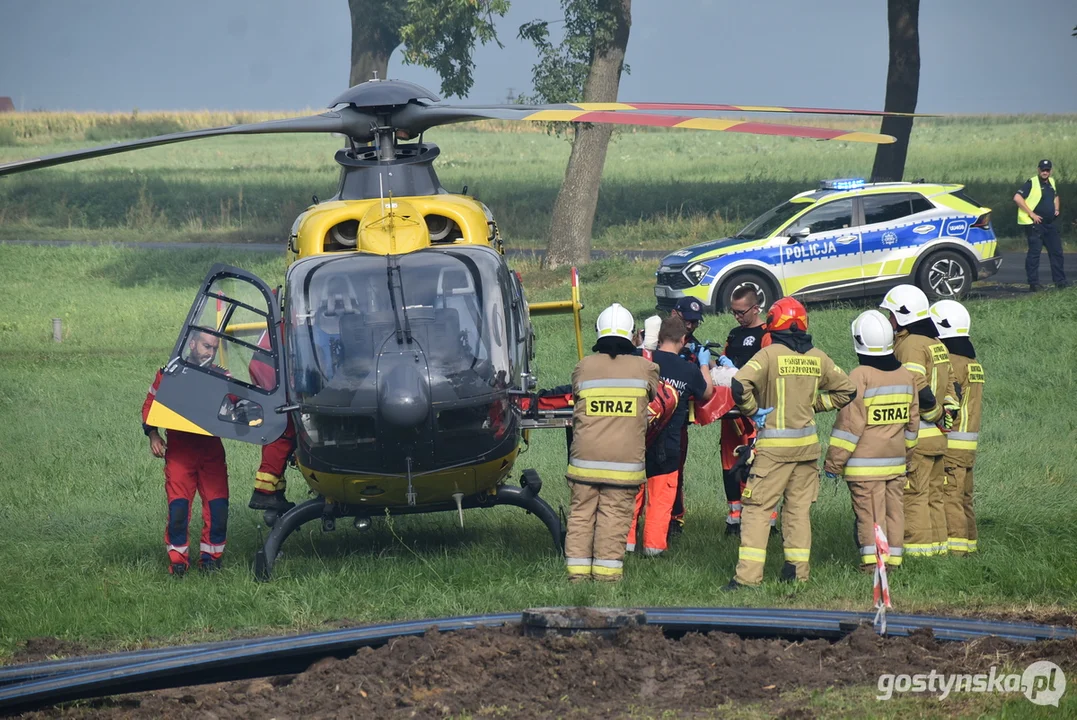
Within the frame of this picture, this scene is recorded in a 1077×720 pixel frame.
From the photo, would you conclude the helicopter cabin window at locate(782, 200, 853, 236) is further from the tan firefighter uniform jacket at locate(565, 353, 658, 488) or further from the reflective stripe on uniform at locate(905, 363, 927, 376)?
the tan firefighter uniform jacket at locate(565, 353, 658, 488)

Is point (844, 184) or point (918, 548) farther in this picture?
point (844, 184)

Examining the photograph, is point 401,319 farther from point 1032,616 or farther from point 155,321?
point 155,321

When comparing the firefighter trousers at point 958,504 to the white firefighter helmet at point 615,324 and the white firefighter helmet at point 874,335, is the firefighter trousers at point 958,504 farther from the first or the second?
A: the white firefighter helmet at point 615,324

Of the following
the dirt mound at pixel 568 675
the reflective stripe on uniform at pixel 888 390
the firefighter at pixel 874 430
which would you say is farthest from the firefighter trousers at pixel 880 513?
the dirt mound at pixel 568 675

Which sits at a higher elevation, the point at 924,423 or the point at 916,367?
the point at 916,367

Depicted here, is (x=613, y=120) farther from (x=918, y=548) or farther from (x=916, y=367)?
(x=918, y=548)

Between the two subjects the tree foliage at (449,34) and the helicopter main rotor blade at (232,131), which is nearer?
the helicopter main rotor blade at (232,131)

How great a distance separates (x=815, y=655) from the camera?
6379mm

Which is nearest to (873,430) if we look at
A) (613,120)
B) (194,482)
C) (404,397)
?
(613,120)

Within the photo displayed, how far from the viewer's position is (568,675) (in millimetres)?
6172

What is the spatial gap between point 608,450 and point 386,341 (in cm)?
165

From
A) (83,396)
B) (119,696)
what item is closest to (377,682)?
(119,696)

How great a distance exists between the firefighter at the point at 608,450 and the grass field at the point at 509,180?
20.8 m

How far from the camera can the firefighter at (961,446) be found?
29.9 feet
